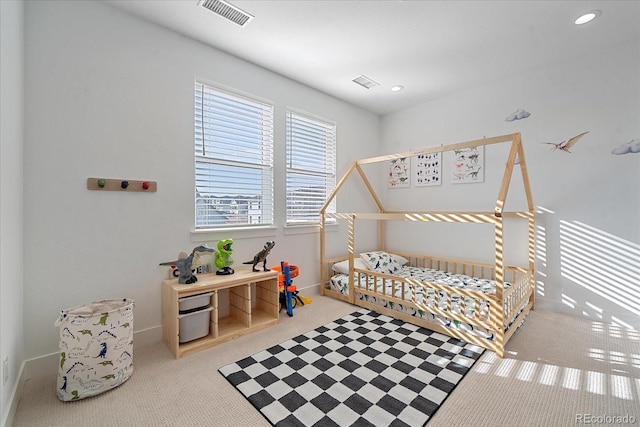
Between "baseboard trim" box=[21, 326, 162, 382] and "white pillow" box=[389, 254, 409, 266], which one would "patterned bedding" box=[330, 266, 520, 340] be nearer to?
"white pillow" box=[389, 254, 409, 266]

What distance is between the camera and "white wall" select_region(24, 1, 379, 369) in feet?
6.19

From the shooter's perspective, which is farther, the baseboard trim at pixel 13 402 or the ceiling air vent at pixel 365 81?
the ceiling air vent at pixel 365 81

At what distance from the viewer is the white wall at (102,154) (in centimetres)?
189

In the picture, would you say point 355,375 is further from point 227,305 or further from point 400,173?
point 400,173

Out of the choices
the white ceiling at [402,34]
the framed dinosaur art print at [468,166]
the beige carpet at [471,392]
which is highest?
the white ceiling at [402,34]

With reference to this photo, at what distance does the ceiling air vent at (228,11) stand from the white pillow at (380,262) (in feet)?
8.95

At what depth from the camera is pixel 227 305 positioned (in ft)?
9.11

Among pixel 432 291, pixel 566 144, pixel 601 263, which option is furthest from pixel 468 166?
pixel 432 291

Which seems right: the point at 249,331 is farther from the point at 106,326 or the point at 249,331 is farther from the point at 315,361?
the point at 106,326

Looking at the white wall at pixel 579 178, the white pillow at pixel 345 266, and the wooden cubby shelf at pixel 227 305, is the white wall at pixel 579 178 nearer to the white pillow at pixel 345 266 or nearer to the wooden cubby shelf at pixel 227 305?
the white pillow at pixel 345 266

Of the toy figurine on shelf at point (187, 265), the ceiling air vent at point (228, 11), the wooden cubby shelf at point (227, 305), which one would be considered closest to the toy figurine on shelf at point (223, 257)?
the wooden cubby shelf at point (227, 305)

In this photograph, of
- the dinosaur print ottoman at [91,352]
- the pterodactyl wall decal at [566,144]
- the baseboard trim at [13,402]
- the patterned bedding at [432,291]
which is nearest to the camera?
the baseboard trim at [13,402]

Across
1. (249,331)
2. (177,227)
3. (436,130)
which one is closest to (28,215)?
(177,227)

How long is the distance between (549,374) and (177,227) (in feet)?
9.91
